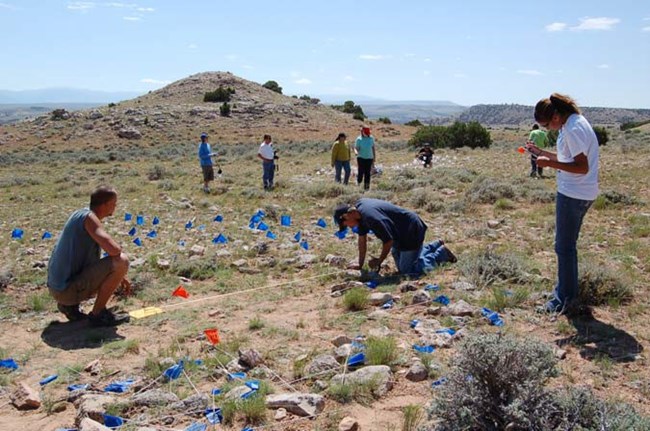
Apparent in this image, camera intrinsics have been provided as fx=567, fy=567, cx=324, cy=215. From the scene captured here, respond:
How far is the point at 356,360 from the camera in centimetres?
442

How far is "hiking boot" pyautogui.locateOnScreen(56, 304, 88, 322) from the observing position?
5934 millimetres

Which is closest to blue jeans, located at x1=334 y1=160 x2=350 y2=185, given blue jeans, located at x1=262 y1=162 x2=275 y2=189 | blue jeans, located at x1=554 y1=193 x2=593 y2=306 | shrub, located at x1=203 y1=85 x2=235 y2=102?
blue jeans, located at x1=262 y1=162 x2=275 y2=189

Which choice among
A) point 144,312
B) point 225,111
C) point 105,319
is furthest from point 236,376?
point 225,111

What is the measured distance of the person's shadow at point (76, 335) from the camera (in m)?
5.36

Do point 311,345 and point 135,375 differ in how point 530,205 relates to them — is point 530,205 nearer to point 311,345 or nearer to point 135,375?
point 311,345

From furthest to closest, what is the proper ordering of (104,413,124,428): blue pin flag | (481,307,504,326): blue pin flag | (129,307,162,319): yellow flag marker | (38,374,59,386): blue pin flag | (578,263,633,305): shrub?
(129,307,162,319): yellow flag marker < (578,263,633,305): shrub < (481,307,504,326): blue pin flag < (38,374,59,386): blue pin flag < (104,413,124,428): blue pin flag

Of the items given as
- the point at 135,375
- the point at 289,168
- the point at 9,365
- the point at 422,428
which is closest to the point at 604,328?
the point at 422,428

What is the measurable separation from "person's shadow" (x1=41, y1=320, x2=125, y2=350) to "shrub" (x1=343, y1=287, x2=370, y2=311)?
2239 mm

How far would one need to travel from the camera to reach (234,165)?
24.8 meters

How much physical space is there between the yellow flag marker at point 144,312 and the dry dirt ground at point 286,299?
Answer: 0.11 meters

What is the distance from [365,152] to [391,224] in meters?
7.70

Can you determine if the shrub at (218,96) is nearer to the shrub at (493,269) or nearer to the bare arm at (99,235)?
the shrub at (493,269)

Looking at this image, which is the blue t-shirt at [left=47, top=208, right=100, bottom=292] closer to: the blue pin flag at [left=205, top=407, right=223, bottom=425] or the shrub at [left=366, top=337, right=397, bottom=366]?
the blue pin flag at [left=205, top=407, right=223, bottom=425]

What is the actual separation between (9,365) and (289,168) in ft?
59.1
